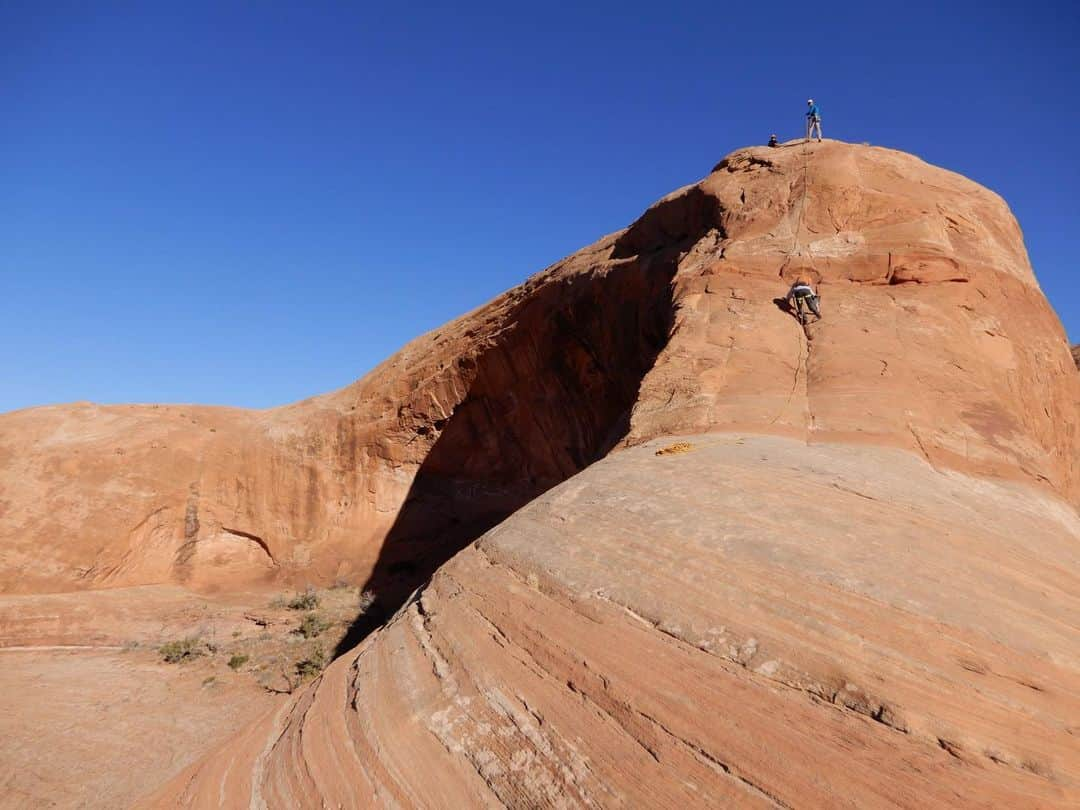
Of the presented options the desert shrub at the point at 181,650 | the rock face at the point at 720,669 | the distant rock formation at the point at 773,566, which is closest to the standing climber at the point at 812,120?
the distant rock formation at the point at 773,566

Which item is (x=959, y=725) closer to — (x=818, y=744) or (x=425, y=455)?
(x=818, y=744)

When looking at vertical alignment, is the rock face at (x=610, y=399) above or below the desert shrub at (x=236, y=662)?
above

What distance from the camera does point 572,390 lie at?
14.4 metres

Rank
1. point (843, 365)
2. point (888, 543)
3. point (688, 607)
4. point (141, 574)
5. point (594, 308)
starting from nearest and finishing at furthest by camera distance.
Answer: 1. point (688, 607)
2. point (888, 543)
3. point (843, 365)
4. point (594, 308)
5. point (141, 574)

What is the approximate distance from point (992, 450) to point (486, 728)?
5811 millimetres

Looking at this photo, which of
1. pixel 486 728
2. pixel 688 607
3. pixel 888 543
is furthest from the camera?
pixel 888 543

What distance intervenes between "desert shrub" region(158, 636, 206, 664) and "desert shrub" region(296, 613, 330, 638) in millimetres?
1799

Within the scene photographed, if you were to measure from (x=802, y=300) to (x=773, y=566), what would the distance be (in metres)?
5.51

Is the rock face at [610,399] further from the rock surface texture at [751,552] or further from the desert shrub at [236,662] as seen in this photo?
the desert shrub at [236,662]

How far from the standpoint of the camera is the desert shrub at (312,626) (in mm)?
12492

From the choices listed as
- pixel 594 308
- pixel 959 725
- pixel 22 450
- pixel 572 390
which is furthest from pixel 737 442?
pixel 22 450

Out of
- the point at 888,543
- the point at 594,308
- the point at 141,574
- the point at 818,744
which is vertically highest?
the point at 594,308

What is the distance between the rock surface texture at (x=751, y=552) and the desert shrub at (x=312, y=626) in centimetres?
341

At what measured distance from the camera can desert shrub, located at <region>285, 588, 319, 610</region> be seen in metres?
14.1
